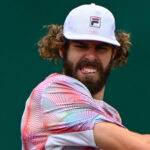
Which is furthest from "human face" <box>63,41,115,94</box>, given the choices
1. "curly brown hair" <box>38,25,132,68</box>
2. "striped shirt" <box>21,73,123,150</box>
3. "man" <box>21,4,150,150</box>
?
"curly brown hair" <box>38,25,132,68</box>

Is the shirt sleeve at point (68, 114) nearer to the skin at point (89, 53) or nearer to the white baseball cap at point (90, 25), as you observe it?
the skin at point (89, 53)

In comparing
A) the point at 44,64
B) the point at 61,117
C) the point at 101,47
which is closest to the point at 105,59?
the point at 101,47

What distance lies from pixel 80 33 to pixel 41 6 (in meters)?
1.22

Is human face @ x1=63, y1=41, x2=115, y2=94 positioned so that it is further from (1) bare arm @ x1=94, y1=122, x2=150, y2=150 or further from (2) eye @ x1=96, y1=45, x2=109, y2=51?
(1) bare arm @ x1=94, y1=122, x2=150, y2=150

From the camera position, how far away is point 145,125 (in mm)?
3461

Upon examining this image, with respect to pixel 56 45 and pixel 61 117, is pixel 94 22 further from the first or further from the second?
pixel 61 117

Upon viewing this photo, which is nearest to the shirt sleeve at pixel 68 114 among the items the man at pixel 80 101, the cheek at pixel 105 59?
the man at pixel 80 101

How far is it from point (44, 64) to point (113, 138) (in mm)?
1507

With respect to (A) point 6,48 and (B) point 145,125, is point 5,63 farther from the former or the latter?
(B) point 145,125

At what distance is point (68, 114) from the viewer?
2121 millimetres

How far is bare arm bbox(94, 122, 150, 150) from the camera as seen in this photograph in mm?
2037

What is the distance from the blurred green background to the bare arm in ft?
Answer: 4.60

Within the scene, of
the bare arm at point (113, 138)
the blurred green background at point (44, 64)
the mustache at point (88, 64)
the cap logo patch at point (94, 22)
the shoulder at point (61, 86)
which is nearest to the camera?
the bare arm at point (113, 138)

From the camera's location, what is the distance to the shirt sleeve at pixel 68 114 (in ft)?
6.83
